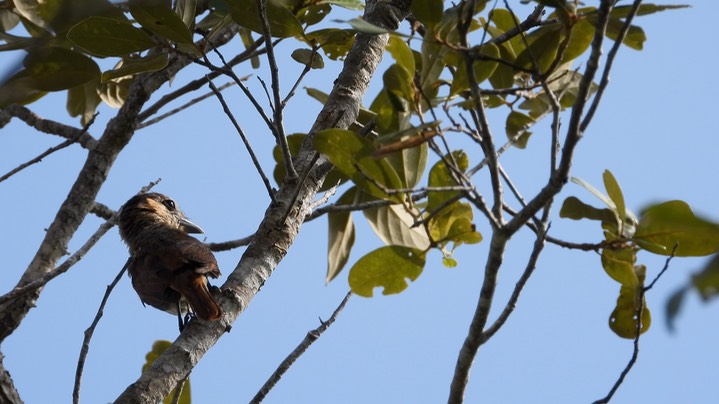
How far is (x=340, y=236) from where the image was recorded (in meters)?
3.15

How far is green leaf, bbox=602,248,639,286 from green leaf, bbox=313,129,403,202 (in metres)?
0.57

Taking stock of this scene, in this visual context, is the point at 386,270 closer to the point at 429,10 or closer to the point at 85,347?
the point at 429,10

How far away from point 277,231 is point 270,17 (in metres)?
0.75

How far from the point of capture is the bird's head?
5451 millimetres

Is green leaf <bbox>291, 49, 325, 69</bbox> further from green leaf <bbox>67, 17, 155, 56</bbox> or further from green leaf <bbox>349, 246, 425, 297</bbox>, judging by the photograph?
green leaf <bbox>349, 246, 425, 297</bbox>

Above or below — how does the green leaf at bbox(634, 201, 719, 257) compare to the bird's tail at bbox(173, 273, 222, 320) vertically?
below

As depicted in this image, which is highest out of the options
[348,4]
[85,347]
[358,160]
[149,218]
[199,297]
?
Result: [149,218]

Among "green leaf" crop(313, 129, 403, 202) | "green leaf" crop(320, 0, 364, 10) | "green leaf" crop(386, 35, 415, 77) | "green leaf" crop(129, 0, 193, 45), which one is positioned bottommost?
"green leaf" crop(313, 129, 403, 202)

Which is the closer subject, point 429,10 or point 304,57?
point 429,10

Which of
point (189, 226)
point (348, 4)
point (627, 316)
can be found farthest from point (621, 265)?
point (189, 226)

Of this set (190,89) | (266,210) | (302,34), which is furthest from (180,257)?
(302,34)

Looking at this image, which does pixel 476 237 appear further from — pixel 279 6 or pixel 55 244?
pixel 55 244

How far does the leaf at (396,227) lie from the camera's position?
2.62 metres

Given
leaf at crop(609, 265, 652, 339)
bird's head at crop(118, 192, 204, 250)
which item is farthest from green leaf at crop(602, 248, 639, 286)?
bird's head at crop(118, 192, 204, 250)
